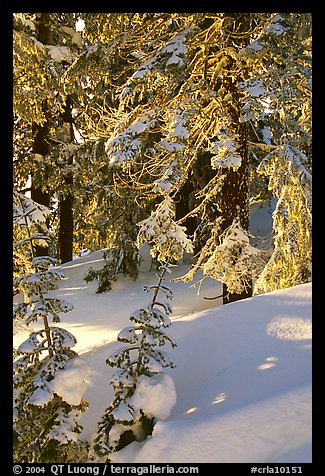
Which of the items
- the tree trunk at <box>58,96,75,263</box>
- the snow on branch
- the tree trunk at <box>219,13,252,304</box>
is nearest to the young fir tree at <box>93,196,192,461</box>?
the snow on branch

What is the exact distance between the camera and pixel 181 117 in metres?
6.88

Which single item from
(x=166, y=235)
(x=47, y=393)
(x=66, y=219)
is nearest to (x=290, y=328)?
(x=47, y=393)

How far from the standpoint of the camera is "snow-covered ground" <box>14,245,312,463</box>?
3521mm

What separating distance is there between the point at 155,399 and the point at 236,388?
2.49 ft

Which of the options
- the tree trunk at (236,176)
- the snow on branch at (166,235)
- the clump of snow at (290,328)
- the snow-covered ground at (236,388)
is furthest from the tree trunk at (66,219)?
the clump of snow at (290,328)

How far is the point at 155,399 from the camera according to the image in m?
4.02

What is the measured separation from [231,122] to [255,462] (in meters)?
5.26

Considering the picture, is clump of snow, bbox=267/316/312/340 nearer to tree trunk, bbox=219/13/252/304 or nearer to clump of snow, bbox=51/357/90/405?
clump of snow, bbox=51/357/90/405

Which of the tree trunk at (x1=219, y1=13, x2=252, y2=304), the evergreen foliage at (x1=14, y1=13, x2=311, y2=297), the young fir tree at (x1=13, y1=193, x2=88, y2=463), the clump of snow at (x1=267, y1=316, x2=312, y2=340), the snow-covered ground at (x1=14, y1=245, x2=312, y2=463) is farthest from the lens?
the tree trunk at (x1=219, y1=13, x2=252, y2=304)

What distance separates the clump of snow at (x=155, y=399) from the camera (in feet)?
13.2

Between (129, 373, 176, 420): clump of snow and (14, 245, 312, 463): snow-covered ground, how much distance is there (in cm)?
11

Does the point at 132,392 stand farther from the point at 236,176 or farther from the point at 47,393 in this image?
the point at 236,176
